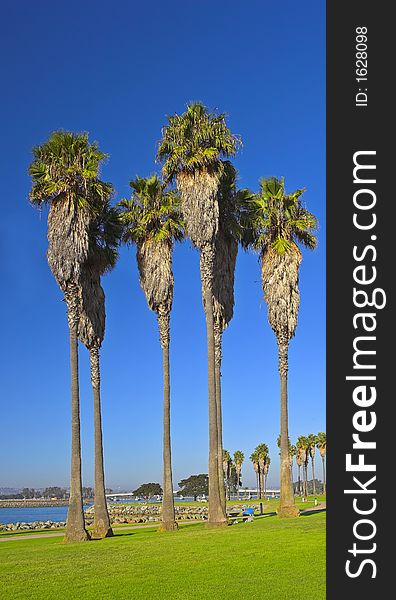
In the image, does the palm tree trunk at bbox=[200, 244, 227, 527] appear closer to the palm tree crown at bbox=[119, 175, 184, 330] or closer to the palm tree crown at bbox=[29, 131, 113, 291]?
the palm tree crown at bbox=[119, 175, 184, 330]

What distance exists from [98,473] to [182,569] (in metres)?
15.4

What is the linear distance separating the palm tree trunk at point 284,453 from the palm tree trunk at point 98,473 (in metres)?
8.24

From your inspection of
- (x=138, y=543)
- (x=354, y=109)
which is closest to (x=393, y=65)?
(x=354, y=109)

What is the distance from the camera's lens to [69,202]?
28.7 m

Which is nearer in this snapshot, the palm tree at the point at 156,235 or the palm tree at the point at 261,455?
the palm tree at the point at 156,235

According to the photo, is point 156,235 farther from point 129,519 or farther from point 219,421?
point 129,519

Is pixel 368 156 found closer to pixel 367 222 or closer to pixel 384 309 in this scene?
pixel 367 222

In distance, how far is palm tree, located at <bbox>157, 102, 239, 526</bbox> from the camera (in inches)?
1171

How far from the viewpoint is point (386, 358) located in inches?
259

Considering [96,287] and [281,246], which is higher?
[281,246]

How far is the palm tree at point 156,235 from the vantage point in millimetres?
32438

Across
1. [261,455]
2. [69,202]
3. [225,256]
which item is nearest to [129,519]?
[225,256]

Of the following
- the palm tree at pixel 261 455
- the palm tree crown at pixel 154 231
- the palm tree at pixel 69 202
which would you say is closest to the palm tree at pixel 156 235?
the palm tree crown at pixel 154 231

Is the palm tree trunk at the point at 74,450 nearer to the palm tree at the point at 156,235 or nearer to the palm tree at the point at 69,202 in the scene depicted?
the palm tree at the point at 69,202
